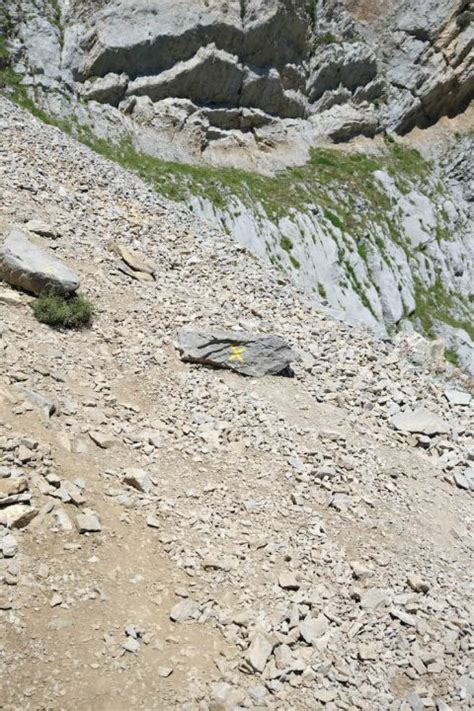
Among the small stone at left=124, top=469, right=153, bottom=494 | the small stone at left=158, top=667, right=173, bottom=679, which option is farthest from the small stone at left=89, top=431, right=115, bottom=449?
the small stone at left=158, top=667, right=173, bottom=679

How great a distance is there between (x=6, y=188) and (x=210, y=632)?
1455cm

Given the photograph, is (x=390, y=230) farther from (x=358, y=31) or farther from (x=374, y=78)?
(x=358, y=31)

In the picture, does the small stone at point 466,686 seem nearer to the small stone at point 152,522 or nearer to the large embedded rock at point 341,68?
the small stone at point 152,522

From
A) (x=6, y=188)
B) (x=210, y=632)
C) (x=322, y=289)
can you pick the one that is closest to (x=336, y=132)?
(x=322, y=289)

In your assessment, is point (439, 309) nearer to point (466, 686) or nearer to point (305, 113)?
point (305, 113)

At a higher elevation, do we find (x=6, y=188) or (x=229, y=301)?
(x=229, y=301)

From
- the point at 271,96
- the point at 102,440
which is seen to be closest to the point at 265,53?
the point at 271,96

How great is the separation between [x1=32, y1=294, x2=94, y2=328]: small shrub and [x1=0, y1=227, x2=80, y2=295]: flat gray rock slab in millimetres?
248

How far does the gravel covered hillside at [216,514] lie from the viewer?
6.65 metres

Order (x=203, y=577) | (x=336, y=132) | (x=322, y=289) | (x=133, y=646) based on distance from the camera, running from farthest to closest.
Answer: (x=336, y=132) < (x=322, y=289) < (x=203, y=577) < (x=133, y=646)

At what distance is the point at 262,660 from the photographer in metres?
6.88

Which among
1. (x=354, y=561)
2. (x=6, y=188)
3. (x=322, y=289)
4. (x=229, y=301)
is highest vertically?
(x=354, y=561)

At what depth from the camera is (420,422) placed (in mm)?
12562

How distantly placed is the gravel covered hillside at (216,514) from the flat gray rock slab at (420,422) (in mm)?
46
